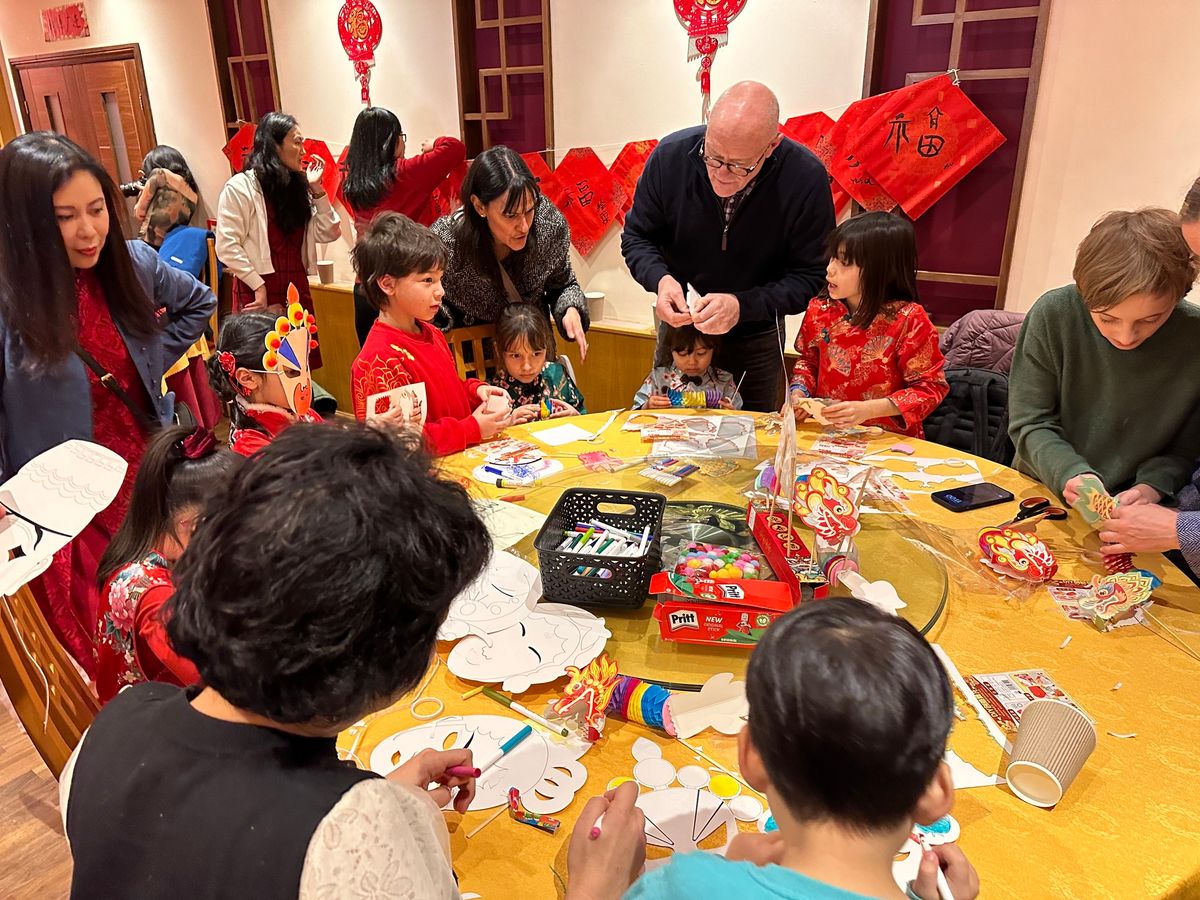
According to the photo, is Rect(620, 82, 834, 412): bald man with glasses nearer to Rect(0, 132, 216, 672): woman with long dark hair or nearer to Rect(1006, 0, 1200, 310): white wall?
Rect(1006, 0, 1200, 310): white wall

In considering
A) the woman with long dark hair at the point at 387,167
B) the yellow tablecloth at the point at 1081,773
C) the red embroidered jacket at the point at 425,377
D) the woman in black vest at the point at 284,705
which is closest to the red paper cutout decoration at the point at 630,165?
the woman with long dark hair at the point at 387,167

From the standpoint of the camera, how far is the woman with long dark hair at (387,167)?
3.73m

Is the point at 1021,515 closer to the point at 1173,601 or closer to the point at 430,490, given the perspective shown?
the point at 1173,601

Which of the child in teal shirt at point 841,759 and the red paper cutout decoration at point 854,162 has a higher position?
the red paper cutout decoration at point 854,162

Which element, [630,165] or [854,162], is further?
[630,165]

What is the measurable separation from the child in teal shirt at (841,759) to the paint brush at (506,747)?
0.38 metres

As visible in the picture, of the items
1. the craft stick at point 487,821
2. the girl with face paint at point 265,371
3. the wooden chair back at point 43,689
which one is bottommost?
the craft stick at point 487,821

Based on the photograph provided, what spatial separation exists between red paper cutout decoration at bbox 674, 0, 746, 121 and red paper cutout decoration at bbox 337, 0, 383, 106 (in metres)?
2.04

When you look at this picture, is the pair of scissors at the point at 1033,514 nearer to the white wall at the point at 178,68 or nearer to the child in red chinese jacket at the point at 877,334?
the child in red chinese jacket at the point at 877,334

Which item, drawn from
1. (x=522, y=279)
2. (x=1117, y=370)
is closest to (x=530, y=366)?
(x=522, y=279)

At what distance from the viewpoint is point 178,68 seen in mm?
5656

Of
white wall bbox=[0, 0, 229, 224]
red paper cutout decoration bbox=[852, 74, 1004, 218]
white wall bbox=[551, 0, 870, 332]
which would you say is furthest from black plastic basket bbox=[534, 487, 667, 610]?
white wall bbox=[0, 0, 229, 224]

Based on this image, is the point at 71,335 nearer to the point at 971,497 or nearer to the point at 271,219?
the point at 971,497

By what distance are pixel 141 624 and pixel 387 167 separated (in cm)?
316
